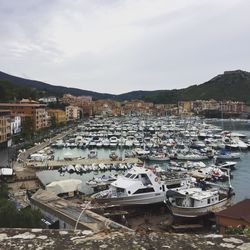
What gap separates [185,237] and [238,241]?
275mm

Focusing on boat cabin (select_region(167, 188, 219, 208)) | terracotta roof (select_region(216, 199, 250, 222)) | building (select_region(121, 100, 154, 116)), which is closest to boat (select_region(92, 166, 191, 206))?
boat cabin (select_region(167, 188, 219, 208))

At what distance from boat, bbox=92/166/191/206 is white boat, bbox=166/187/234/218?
101 cm

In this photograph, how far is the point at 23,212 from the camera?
12.5 meters

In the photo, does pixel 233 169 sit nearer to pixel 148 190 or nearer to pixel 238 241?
pixel 148 190

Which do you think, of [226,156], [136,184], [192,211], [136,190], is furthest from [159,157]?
[192,211]

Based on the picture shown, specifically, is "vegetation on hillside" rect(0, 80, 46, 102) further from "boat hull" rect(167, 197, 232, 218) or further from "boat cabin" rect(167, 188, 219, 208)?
"boat hull" rect(167, 197, 232, 218)

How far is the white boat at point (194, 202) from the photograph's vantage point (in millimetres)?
18922

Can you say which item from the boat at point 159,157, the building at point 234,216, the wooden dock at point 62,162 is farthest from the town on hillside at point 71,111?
the building at point 234,216

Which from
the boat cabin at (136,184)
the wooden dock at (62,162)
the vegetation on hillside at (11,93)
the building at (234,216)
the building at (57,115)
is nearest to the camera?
the building at (234,216)

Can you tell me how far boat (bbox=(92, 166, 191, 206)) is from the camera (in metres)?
20.6

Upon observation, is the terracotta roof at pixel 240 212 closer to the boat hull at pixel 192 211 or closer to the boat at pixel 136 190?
the boat hull at pixel 192 211

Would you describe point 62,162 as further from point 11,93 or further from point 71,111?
point 71,111

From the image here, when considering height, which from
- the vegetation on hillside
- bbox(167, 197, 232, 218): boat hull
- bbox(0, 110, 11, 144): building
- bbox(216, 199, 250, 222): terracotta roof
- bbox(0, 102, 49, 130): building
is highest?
the vegetation on hillside

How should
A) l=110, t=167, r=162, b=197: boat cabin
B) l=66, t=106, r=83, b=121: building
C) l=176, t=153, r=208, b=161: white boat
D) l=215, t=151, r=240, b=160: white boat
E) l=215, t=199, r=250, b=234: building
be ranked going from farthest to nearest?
l=66, t=106, r=83, b=121: building < l=215, t=151, r=240, b=160: white boat < l=176, t=153, r=208, b=161: white boat < l=110, t=167, r=162, b=197: boat cabin < l=215, t=199, r=250, b=234: building
